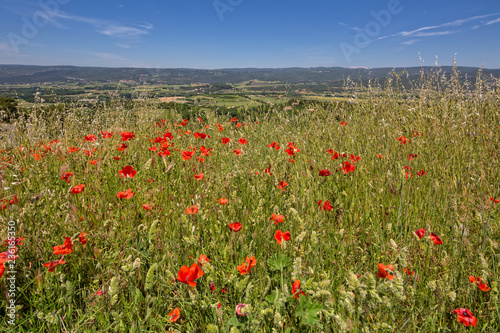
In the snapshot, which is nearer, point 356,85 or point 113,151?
point 113,151

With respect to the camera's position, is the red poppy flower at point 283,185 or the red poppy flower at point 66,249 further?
the red poppy flower at point 283,185

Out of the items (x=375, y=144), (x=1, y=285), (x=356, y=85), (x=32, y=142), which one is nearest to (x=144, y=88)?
(x=32, y=142)

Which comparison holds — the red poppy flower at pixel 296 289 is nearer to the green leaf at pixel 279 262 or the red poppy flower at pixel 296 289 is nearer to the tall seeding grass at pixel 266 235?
the tall seeding grass at pixel 266 235

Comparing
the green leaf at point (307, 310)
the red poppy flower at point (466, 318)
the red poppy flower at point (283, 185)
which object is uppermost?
the red poppy flower at point (283, 185)

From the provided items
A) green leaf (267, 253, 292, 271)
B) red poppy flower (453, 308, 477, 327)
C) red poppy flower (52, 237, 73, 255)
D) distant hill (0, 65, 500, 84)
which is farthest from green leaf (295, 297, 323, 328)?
distant hill (0, 65, 500, 84)

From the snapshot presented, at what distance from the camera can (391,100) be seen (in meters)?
5.18

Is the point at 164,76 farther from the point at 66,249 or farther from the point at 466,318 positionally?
the point at 466,318

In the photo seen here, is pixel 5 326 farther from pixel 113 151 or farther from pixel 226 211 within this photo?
pixel 113 151

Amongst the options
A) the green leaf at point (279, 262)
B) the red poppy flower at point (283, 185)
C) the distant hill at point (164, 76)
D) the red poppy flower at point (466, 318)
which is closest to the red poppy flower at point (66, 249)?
the green leaf at point (279, 262)

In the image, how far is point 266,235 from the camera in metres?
1.68

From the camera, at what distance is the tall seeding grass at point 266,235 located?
1.07 metres

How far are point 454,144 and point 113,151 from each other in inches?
161

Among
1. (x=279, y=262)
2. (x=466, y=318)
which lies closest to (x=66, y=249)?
(x=279, y=262)

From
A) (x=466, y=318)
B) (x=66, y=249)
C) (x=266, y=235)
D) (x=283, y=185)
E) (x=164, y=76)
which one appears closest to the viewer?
(x=466, y=318)
